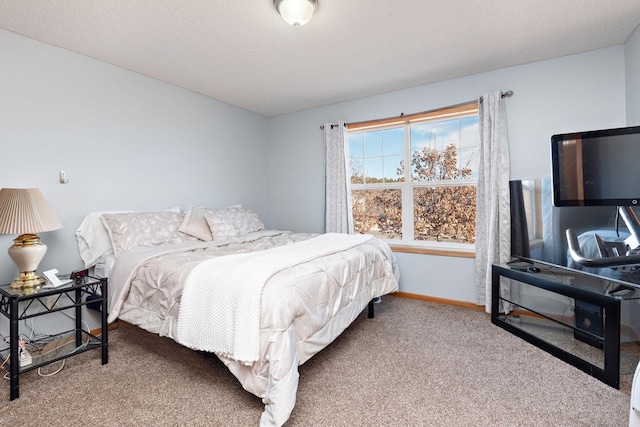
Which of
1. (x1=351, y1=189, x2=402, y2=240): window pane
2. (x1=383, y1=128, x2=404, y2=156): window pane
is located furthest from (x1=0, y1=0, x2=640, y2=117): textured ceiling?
(x1=351, y1=189, x2=402, y2=240): window pane

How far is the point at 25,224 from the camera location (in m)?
1.90

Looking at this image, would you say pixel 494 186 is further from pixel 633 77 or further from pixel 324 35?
pixel 324 35

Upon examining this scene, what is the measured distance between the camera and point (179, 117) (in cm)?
329

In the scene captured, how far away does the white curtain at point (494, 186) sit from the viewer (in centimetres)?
288

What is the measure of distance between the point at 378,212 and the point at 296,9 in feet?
8.20

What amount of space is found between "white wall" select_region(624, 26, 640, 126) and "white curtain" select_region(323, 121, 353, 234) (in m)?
2.55

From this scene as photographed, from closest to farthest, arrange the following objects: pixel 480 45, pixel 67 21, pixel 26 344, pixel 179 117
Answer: pixel 67 21, pixel 26 344, pixel 480 45, pixel 179 117

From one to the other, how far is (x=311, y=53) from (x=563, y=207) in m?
2.38

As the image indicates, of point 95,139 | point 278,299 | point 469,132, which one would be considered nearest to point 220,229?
point 95,139

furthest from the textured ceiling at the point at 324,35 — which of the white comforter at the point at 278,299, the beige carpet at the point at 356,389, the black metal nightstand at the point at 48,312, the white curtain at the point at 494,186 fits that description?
the beige carpet at the point at 356,389

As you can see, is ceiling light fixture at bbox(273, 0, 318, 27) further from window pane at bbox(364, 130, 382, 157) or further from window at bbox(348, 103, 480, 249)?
window pane at bbox(364, 130, 382, 157)

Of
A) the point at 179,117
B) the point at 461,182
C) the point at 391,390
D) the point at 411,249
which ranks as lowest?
the point at 391,390

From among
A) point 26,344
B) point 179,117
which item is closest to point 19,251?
point 26,344

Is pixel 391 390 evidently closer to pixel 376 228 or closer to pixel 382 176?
pixel 376 228
